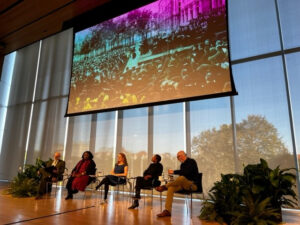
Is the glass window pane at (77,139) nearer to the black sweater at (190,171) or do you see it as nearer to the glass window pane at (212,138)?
the glass window pane at (212,138)

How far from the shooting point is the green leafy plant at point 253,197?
2682mm

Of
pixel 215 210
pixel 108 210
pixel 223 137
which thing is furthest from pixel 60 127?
pixel 215 210

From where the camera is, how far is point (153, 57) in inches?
199

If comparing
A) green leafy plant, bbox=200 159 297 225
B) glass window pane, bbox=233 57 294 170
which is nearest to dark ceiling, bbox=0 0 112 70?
glass window pane, bbox=233 57 294 170

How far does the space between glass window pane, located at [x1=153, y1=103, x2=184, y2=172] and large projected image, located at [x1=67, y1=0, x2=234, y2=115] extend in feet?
2.28

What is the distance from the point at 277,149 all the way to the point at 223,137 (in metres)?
0.97

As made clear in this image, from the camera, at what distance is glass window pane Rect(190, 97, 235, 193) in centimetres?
450

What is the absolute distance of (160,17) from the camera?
5199mm

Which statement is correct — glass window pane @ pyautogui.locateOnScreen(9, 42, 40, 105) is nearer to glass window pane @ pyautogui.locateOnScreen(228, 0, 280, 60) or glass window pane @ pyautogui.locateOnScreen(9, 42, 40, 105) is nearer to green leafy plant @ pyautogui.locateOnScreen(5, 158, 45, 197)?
green leafy plant @ pyautogui.locateOnScreen(5, 158, 45, 197)

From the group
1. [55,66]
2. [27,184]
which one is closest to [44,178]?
[27,184]

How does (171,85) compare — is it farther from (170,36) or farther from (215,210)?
(215,210)

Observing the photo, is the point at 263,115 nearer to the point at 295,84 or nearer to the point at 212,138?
the point at 295,84

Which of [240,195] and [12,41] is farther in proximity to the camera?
[12,41]

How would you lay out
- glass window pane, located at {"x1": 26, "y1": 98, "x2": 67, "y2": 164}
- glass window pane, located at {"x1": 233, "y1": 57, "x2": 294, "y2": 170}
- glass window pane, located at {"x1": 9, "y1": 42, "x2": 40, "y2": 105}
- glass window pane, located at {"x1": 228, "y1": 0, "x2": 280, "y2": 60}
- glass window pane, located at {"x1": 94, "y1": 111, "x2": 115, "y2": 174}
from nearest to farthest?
1. glass window pane, located at {"x1": 233, "y1": 57, "x2": 294, "y2": 170}
2. glass window pane, located at {"x1": 228, "y1": 0, "x2": 280, "y2": 60}
3. glass window pane, located at {"x1": 94, "y1": 111, "x2": 115, "y2": 174}
4. glass window pane, located at {"x1": 26, "y1": 98, "x2": 67, "y2": 164}
5. glass window pane, located at {"x1": 9, "y1": 42, "x2": 40, "y2": 105}
